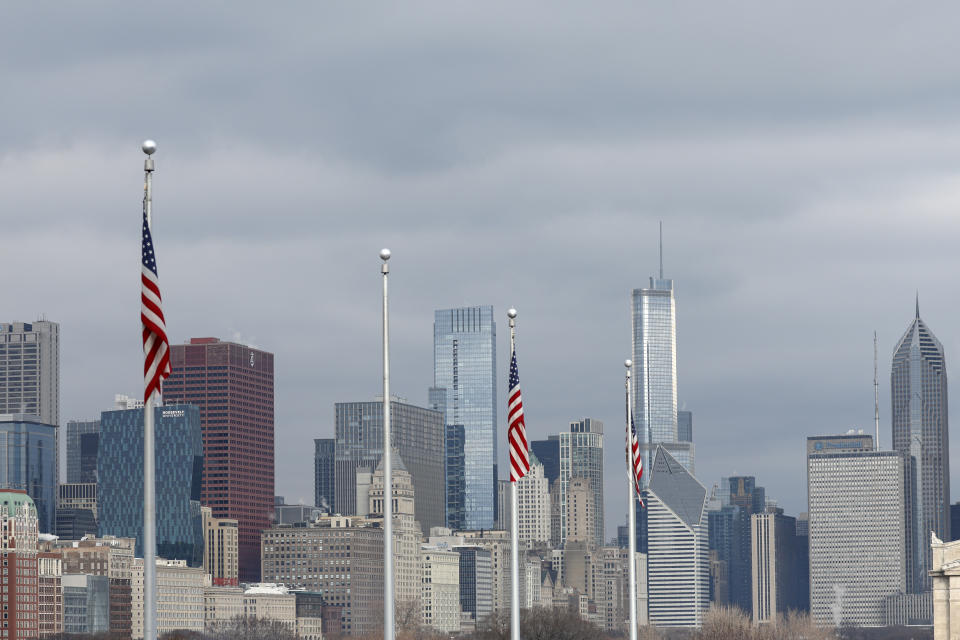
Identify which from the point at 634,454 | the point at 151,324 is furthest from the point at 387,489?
the point at 634,454

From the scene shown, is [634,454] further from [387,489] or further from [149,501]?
[149,501]

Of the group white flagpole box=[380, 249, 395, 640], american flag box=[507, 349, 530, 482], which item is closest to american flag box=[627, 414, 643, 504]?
american flag box=[507, 349, 530, 482]

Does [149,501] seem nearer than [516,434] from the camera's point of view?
Yes

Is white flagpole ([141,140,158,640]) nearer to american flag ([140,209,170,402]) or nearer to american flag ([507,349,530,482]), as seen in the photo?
american flag ([140,209,170,402])

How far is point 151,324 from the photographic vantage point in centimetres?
4956

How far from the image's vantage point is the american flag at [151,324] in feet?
163

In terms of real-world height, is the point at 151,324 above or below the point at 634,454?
above

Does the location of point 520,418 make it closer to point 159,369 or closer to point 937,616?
point 159,369

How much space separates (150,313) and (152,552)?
6.34 meters

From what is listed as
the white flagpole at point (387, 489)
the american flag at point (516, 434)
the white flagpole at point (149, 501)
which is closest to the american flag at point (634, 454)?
the american flag at point (516, 434)

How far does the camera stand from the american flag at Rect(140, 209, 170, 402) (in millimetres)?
49594

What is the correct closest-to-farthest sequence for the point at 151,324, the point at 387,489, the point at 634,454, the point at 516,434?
1. the point at 151,324
2. the point at 387,489
3. the point at 516,434
4. the point at 634,454

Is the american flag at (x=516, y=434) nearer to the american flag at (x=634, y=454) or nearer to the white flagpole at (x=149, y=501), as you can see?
the american flag at (x=634, y=454)

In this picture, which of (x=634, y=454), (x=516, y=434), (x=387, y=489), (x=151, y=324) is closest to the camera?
(x=151, y=324)
